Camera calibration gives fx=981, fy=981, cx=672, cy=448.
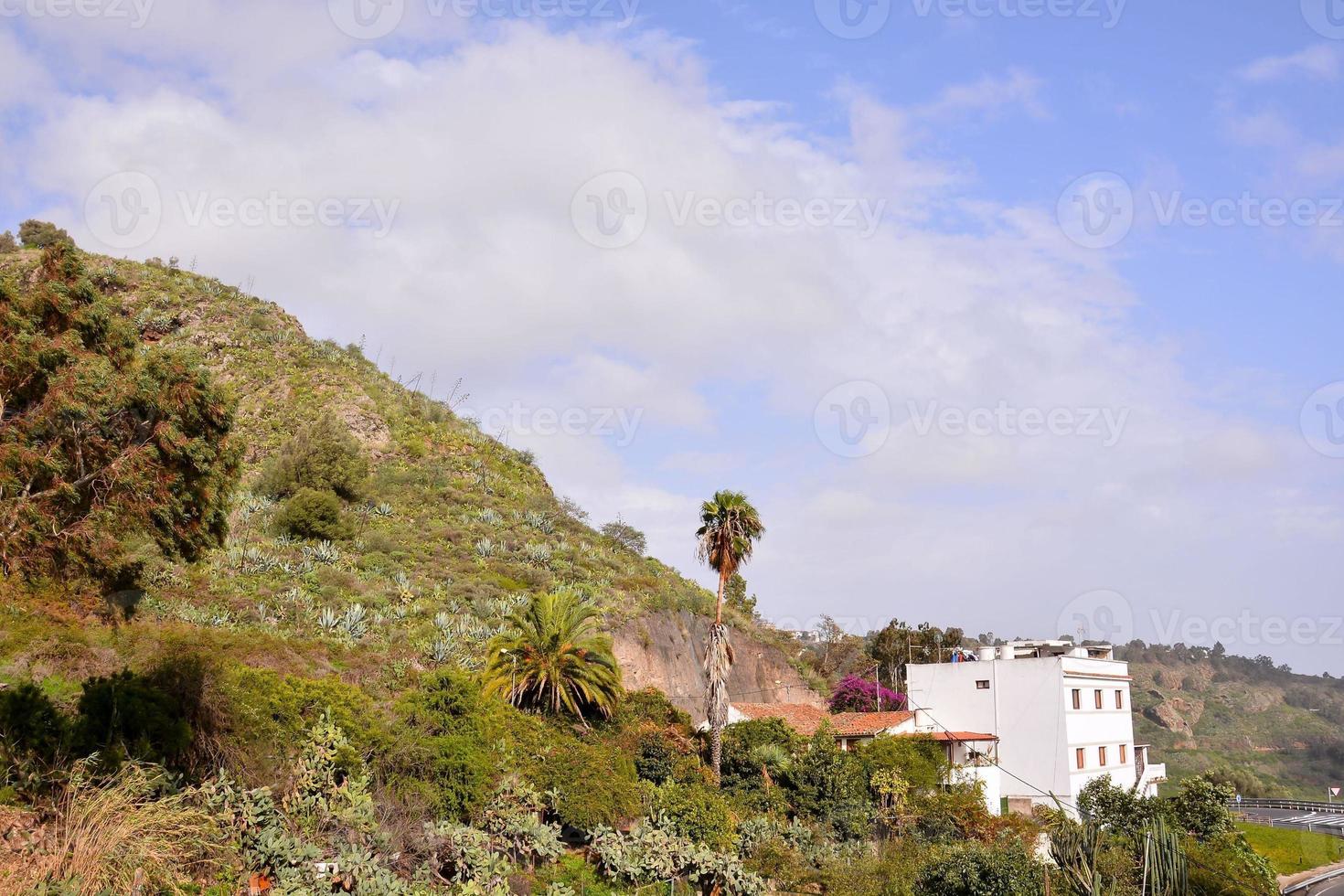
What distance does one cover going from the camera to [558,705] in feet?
106

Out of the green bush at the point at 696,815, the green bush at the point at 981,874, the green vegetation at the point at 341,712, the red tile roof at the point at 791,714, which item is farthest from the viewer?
the red tile roof at the point at 791,714

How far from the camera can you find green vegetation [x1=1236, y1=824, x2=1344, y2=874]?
157 feet

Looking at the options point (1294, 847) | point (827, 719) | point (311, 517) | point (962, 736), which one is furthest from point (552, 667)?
point (1294, 847)

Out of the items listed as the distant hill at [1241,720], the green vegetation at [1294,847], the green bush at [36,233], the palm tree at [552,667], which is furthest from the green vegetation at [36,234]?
the distant hill at [1241,720]

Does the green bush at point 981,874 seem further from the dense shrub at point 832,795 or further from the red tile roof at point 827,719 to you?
the red tile roof at point 827,719

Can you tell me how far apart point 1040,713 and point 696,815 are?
25.1 m

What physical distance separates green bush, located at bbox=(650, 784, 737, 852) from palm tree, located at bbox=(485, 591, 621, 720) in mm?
4541

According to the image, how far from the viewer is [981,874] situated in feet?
87.8

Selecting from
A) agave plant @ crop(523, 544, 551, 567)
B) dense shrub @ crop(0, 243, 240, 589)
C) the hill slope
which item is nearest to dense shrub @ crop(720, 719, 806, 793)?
the hill slope

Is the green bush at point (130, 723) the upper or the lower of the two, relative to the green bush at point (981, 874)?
upper

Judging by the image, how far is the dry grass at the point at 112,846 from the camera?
1190cm

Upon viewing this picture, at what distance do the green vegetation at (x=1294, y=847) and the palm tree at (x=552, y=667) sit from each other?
110 feet

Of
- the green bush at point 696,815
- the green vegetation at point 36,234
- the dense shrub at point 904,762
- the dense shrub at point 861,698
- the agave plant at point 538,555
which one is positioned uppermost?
the green vegetation at point 36,234

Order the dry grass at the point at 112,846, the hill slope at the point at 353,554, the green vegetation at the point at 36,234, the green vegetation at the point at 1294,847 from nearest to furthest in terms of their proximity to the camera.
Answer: the dry grass at the point at 112,846
the hill slope at the point at 353,554
the green vegetation at the point at 1294,847
the green vegetation at the point at 36,234
